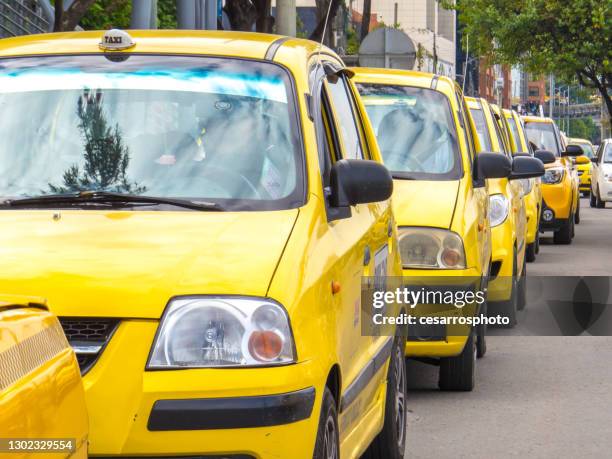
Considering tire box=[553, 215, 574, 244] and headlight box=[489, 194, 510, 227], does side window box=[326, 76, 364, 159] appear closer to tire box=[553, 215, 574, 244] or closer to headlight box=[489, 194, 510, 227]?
headlight box=[489, 194, 510, 227]

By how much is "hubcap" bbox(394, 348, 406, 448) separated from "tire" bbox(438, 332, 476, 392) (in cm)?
196

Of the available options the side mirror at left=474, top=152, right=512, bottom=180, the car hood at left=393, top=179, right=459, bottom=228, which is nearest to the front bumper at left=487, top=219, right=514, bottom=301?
the side mirror at left=474, top=152, right=512, bottom=180

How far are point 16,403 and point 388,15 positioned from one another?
77.1 metres

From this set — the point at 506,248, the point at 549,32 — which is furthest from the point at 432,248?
the point at 549,32

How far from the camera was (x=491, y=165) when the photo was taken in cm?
967

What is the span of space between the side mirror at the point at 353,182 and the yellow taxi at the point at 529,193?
1039cm

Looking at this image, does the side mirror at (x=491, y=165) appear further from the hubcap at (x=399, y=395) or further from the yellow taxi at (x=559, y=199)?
the yellow taxi at (x=559, y=199)

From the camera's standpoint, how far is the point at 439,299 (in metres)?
8.71

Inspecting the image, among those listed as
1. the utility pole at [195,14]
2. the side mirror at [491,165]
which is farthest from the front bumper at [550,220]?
the side mirror at [491,165]

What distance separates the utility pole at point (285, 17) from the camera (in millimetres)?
23234

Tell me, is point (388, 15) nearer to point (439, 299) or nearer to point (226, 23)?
point (226, 23)

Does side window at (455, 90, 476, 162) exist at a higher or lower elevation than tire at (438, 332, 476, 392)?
higher

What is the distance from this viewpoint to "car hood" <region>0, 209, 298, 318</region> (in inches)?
173

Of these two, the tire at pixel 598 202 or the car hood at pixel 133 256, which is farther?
the tire at pixel 598 202
